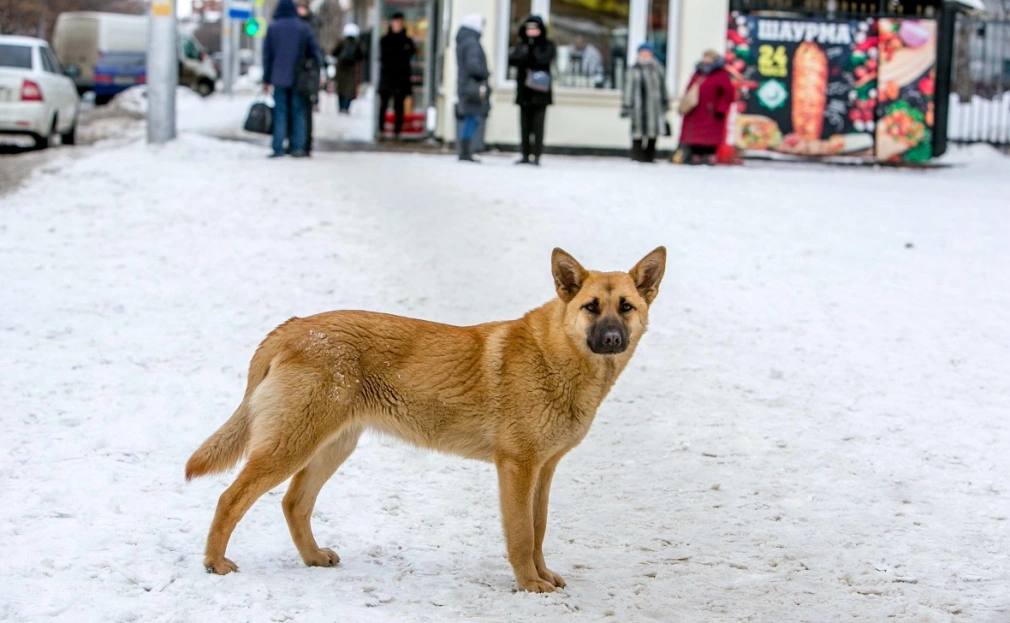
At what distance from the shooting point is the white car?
832 inches

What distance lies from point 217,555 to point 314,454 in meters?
0.49

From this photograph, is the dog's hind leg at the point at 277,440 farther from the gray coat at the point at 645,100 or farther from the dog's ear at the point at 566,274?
the gray coat at the point at 645,100

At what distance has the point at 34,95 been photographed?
21188 mm

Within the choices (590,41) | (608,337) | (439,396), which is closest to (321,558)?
(439,396)

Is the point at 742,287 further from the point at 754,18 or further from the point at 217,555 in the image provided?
the point at 754,18

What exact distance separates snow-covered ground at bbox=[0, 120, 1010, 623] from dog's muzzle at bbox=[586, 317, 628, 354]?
3.00 ft

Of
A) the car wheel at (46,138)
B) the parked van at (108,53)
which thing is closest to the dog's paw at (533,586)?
the car wheel at (46,138)

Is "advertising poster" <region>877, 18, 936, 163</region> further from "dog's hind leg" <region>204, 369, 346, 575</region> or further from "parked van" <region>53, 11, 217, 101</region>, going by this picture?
"parked van" <region>53, 11, 217, 101</region>

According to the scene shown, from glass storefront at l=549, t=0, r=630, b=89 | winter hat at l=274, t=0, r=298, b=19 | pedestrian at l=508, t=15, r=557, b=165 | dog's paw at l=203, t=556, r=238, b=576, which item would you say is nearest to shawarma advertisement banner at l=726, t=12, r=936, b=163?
glass storefront at l=549, t=0, r=630, b=89

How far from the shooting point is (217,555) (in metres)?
5.05

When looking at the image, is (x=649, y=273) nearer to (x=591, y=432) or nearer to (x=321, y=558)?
(x=321, y=558)

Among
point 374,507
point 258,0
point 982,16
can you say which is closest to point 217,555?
point 374,507

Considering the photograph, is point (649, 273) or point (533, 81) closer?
point (649, 273)

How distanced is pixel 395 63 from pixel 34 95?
18.5ft
